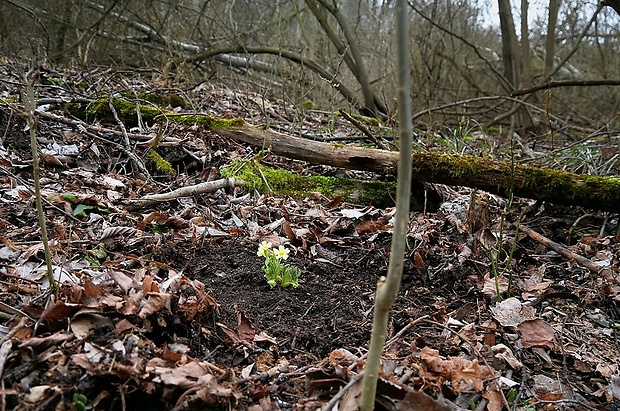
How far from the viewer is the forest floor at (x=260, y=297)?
5.73ft

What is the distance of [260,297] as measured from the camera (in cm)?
268

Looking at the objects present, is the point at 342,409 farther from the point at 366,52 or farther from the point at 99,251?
the point at 366,52

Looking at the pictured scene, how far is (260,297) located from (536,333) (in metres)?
1.44

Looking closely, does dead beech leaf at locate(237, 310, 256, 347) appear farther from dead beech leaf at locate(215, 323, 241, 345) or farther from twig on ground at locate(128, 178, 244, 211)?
twig on ground at locate(128, 178, 244, 211)

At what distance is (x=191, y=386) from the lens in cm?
168

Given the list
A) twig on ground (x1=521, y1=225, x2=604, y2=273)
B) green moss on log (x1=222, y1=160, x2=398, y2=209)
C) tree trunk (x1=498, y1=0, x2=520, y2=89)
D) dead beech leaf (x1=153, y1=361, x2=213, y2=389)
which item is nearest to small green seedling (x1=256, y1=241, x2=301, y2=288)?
dead beech leaf (x1=153, y1=361, x2=213, y2=389)

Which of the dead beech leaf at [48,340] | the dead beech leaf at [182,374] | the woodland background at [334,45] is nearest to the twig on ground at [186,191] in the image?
the dead beech leaf at [48,340]

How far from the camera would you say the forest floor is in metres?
1.75

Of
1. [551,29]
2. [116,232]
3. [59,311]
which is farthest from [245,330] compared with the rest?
[551,29]

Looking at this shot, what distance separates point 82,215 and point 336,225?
5.71 feet

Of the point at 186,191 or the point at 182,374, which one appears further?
the point at 186,191

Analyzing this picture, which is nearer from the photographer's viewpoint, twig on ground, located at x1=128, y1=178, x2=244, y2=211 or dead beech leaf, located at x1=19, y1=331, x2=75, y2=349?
dead beech leaf, located at x1=19, y1=331, x2=75, y2=349

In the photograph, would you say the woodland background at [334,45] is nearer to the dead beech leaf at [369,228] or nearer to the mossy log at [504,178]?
the mossy log at [504,178]

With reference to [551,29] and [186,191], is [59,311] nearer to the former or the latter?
[186,191]
